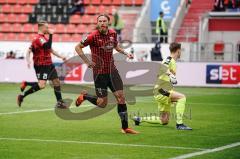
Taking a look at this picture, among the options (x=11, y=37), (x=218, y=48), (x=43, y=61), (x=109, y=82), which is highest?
(x=109, y=82)

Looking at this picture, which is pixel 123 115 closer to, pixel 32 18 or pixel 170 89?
pixel 170 89

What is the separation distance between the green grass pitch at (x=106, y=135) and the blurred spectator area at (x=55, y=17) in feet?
70.9

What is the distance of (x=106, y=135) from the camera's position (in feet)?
48.0

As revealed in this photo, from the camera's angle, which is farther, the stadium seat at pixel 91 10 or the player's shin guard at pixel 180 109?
the stadium seat at pixel 91 10

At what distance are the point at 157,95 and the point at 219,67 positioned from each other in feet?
59.7

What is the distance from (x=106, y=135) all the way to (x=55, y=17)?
30772 mm

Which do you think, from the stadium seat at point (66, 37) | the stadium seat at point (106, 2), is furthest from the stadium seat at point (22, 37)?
the stadium seat at point (106, 2)

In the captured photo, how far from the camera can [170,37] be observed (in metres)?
39.7

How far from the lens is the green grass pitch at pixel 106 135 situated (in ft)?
39.4

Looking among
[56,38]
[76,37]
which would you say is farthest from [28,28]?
[76,37]

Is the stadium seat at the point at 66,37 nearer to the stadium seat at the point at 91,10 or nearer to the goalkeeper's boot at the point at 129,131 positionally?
the stadium seat at the point at 91,10

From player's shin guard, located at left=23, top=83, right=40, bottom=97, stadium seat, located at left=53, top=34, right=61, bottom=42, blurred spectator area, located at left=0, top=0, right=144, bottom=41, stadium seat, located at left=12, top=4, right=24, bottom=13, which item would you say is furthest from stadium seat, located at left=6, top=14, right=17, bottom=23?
player's shin guard, located at left=23, top=83, right=40, bottom=97

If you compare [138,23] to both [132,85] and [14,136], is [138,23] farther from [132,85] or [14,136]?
[14,136]

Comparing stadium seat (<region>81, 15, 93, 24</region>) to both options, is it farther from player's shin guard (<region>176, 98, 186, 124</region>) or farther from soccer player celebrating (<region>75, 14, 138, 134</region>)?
soccer player celebrating (<region>75, 14, 138, 134</region>)
